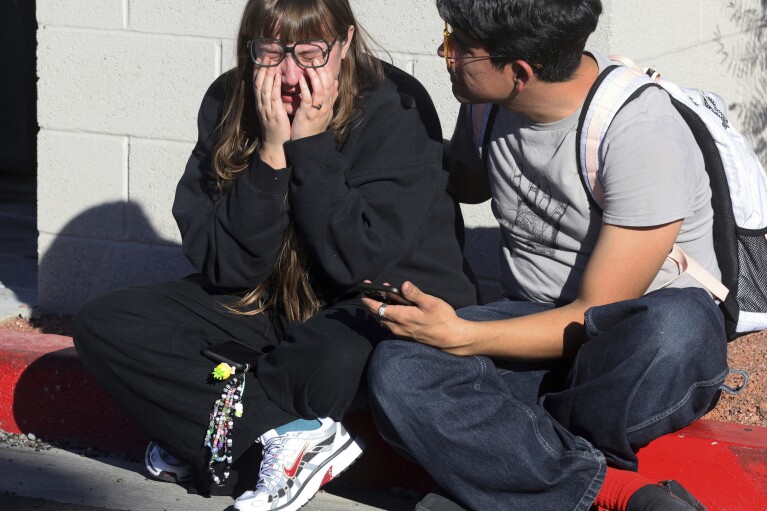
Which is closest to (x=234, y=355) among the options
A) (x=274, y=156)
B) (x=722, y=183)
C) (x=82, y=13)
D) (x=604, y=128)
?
(x=274, y=156)

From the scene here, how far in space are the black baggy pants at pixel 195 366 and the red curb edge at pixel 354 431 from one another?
244 millimetres

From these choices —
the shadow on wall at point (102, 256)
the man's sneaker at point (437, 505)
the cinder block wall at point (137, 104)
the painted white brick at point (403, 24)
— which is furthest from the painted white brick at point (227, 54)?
the man's sneaker at point (437, 505)

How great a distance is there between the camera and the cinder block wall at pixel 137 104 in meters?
3.70

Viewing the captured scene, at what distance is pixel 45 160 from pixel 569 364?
2277mm

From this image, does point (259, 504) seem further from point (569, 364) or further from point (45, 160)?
point (45, 160)

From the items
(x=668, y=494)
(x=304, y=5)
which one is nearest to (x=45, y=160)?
(x=304, y=5)

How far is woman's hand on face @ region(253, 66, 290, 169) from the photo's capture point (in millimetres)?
2830

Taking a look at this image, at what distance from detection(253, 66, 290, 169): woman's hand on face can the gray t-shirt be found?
1.77 feet

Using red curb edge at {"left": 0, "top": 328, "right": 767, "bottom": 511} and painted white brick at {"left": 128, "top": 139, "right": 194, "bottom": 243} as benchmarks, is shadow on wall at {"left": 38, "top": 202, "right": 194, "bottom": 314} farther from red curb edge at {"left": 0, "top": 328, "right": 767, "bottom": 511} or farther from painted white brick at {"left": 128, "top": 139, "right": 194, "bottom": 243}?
red curb edge at {"left": 0, "top": 328, "right": 767, "bottom": 511}

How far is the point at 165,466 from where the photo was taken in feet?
10.1

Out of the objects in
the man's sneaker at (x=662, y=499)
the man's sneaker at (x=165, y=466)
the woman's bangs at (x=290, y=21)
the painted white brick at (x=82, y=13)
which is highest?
the woman's bangs at (x=290, y=21)

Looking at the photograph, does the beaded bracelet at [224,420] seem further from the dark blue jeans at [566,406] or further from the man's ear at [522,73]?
the man's ear at [522,73]

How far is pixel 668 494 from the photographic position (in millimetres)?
2457

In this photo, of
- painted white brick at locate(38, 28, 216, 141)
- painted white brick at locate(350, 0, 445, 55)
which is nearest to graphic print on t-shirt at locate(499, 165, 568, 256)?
painted white brick at locate(350, 0, 445, 55)
